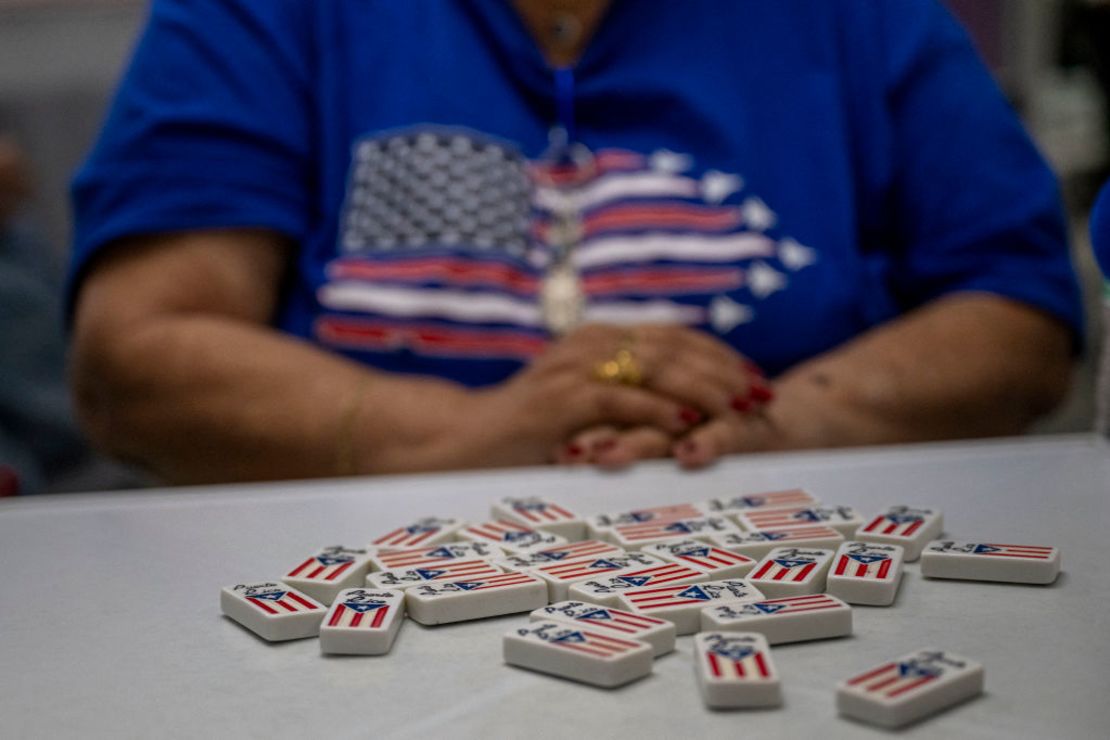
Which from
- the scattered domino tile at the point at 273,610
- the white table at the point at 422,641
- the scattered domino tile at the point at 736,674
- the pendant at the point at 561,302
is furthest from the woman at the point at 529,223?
the scattered domino tile at the point at 736,674

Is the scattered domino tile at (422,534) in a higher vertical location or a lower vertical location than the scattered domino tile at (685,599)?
lower

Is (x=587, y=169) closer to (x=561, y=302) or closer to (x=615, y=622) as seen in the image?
(x=561, y=302)

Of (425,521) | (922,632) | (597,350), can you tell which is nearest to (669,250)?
(597,350)

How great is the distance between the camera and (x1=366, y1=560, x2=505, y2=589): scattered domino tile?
0.60 m

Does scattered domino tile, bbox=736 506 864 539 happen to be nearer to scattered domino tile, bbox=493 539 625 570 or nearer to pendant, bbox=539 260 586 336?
scattered domino tile, bbox=493 539 625 570

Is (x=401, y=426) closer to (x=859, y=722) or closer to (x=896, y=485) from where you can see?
(x=896, y=485)

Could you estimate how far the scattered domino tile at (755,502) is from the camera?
735 millimetres

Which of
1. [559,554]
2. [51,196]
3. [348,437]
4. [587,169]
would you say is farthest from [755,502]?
[51,196]

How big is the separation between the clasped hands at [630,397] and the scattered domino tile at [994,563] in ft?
1.22

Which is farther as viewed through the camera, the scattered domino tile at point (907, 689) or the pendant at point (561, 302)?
the pendant at point (561, 302)

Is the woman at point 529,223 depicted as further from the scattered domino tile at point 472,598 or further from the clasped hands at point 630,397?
the scattered domino tile at point 472,598

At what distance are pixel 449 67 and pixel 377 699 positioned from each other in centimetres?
88

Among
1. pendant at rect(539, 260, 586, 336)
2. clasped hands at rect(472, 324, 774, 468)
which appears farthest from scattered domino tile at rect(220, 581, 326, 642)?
pendant at rect(539, 260, 586, 336)

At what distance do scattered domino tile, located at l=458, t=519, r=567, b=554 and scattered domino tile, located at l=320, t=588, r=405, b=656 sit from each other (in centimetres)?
12
